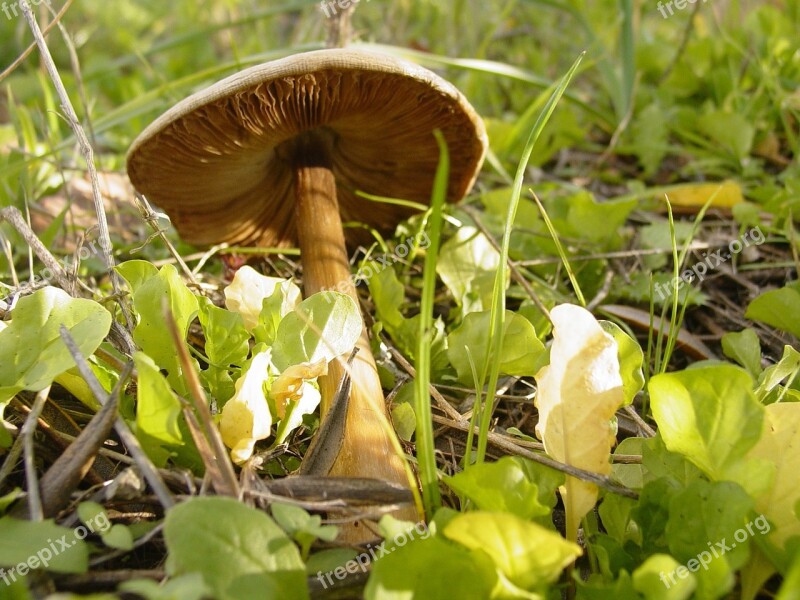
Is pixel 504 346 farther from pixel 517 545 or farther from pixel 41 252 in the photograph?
pixel 41 252

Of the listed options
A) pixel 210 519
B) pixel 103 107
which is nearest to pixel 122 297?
pixel 210 519

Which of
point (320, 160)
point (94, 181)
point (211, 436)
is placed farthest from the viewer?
point (320, 160)

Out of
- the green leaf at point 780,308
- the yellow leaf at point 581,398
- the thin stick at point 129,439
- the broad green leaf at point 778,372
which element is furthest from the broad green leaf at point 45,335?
the green leaf at point 780,308

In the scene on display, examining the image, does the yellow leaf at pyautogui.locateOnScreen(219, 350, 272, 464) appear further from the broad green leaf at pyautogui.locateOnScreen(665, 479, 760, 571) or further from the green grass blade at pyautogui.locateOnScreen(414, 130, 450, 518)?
the broad green leaf at pyautogui.locateOnScreen(665, 479, 760, 571)

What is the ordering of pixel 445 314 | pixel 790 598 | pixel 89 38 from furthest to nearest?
pixel 89 38 → pixel 445 314 → pixel 790 598

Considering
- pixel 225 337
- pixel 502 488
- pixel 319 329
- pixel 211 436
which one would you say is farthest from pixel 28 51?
pixel 502 488

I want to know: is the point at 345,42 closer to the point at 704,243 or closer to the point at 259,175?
the point at 259,175

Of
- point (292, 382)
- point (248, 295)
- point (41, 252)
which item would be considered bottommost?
point (292, 382)
